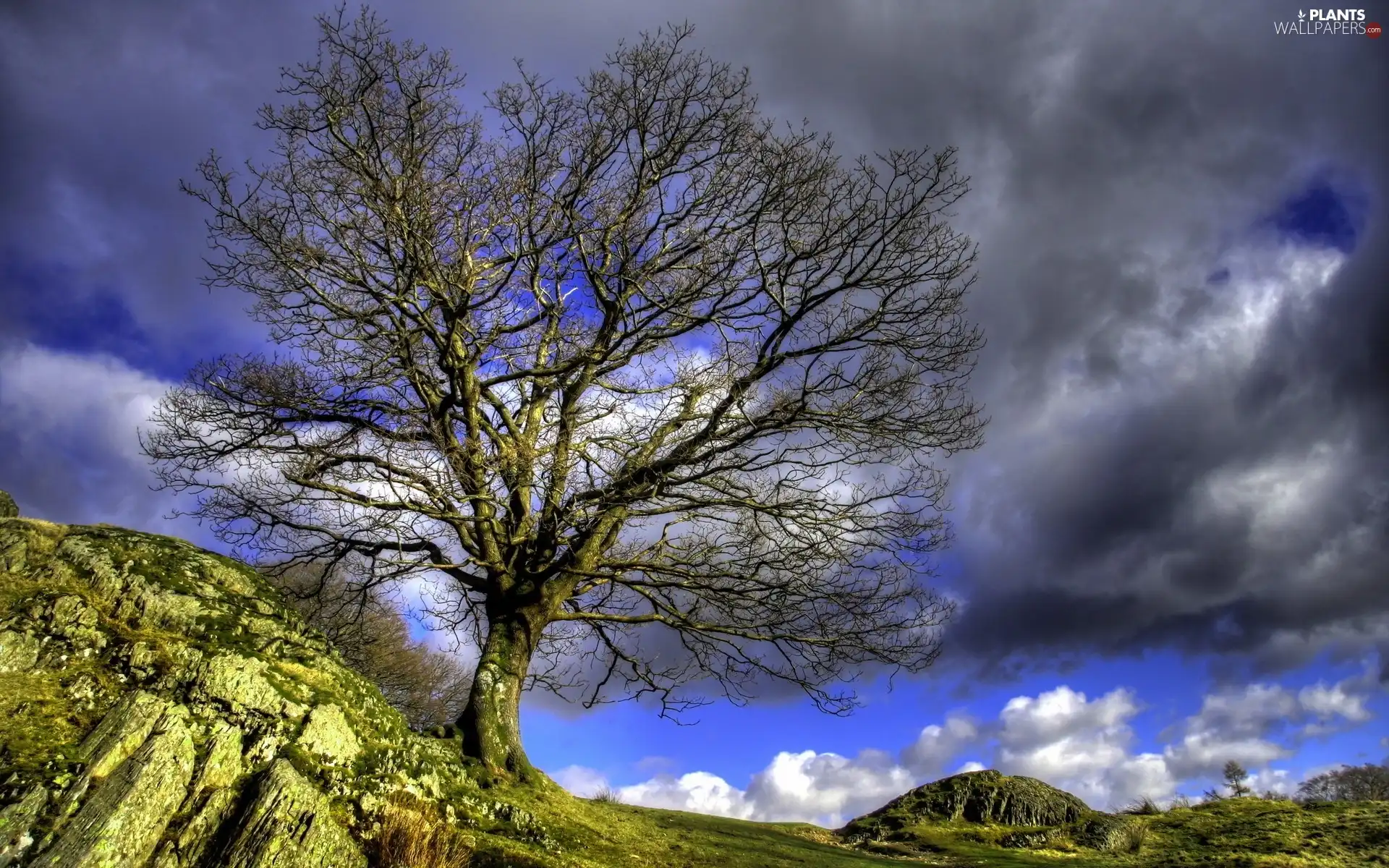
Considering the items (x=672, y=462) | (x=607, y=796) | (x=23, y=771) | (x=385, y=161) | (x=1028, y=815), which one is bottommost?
(x=23, y=771)

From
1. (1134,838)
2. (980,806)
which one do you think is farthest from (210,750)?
(980,806)

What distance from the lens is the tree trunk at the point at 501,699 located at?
9.89 meters

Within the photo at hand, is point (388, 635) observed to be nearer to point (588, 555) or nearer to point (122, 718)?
point (588, 555)

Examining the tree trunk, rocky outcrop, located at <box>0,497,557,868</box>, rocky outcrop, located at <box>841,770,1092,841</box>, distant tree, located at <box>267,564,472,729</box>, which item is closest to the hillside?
rocky outcrop, located at <box>0,497,557,868</box>

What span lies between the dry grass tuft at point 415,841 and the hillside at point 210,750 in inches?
0.7

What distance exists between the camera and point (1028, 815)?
596 inches

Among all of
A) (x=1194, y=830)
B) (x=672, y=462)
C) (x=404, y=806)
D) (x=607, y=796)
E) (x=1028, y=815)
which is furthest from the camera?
(x=1028, y=815)

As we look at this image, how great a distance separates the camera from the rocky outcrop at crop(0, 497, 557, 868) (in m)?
4.94

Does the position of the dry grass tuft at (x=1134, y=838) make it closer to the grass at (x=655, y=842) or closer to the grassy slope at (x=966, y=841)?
the grassy slope at (x=966, y=841)

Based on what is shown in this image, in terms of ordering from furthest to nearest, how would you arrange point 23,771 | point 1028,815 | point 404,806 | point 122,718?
1. point 1028,815
2. point 404,806
3. point 122,718
4. point 23,771

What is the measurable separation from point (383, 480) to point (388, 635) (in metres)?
19.2

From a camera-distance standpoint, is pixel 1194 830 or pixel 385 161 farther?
pixel 1194 830

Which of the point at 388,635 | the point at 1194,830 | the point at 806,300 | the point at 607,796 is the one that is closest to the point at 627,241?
the point at 806,300

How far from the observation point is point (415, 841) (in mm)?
5664
